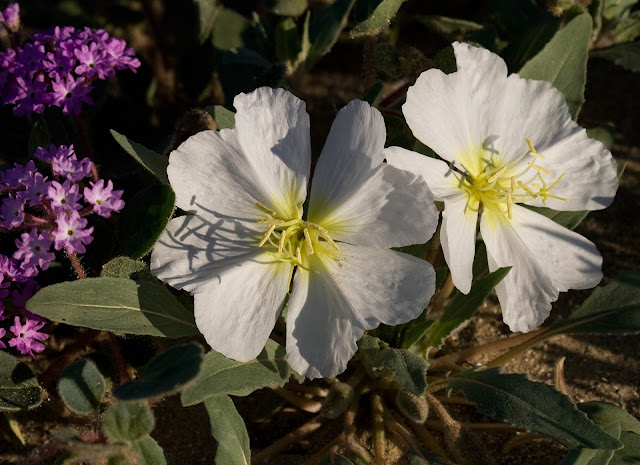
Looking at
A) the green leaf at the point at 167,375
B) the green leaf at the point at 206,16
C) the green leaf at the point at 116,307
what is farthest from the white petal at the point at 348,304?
the green leaf at the point at 206,16

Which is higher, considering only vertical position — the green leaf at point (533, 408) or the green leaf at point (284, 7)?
the green leaf at point (284, 7)

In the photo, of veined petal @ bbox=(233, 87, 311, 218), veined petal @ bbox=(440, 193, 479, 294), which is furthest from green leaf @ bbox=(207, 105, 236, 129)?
veined petal @ bbox=(440, 193, 479, 294)

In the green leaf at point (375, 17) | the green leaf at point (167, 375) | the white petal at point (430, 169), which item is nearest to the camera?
the green leaf at point (167, 375)

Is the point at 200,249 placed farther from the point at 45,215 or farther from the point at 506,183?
the point at 506,183

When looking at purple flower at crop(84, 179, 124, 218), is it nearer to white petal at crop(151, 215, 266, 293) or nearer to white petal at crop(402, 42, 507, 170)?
white petal at crop(151, 215, 266, 293)

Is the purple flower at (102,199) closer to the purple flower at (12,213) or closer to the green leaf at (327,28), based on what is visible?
the purple flower at (12,213)

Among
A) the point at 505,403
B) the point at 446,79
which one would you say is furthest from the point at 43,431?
the point at 446,79
